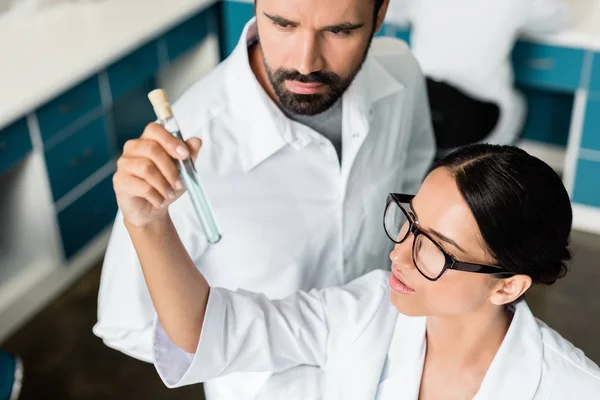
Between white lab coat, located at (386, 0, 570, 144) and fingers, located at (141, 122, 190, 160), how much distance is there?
2090mm

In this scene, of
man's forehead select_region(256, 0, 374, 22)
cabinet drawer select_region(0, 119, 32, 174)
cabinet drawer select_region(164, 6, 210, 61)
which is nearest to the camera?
man's forehead select_region(256, 0, 374, 22)

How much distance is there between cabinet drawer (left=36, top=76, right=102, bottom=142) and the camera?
272 cm

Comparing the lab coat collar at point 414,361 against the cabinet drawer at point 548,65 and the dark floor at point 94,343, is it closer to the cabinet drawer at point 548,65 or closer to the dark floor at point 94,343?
the dark floor at point 94,343

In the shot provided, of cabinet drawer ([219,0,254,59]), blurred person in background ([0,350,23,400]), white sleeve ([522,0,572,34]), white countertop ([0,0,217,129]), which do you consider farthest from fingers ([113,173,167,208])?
cabinet drawer ([219,0,254,59])

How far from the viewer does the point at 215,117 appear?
137cm

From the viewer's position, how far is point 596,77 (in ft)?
9.96

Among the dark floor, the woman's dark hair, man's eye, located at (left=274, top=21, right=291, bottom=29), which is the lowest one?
the dark floor

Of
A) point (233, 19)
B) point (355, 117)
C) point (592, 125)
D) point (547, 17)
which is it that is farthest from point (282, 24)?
point (233, 19)

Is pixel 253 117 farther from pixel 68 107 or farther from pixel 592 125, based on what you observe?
pixel 592 125

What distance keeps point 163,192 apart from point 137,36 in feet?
7.38

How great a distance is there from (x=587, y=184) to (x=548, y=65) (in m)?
0.54

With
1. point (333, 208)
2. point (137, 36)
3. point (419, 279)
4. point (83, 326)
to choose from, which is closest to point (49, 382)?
point (83, 326)

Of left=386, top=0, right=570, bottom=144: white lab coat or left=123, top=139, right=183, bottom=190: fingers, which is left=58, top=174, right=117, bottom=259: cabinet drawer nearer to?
left=386, top=0, right=570, bottom=144: white lab coat

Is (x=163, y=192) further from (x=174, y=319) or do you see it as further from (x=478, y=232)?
(x=478, y=232)
